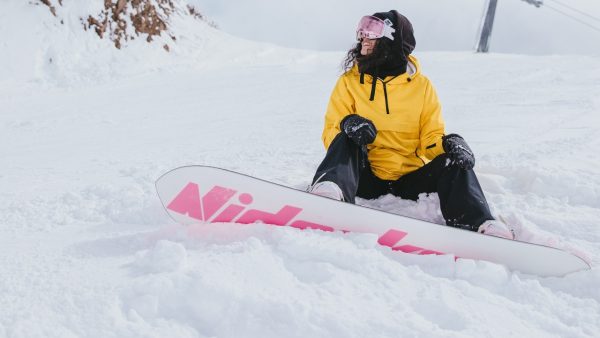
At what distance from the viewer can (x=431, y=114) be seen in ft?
10.4

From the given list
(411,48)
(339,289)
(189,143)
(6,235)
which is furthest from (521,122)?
(6,235)

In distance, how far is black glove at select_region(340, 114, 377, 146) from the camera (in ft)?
9.27

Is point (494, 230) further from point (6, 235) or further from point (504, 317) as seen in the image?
point (6, 235)

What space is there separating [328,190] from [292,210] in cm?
24

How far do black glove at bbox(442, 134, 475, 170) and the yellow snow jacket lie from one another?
19 centimetres

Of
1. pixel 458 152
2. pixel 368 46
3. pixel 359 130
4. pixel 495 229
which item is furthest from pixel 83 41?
pixel 495 229

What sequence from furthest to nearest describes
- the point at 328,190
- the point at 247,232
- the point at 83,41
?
the point at 83,41 < the point at 328,190 < the point at 247,232

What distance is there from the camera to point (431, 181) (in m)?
3.02

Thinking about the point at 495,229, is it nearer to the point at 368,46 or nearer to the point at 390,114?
the point at 390,114

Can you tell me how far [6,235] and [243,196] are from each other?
1269 millimetres

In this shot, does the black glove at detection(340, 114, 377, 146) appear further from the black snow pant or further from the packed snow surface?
the packed snow surface

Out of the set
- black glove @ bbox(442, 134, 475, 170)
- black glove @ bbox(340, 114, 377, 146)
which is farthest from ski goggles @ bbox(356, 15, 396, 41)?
black glove @ bbox(442, 134, 475, 170)

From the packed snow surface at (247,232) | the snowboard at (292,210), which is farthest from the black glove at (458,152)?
the snowboard at (292,210)

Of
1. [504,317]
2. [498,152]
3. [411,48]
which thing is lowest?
[498,152]
